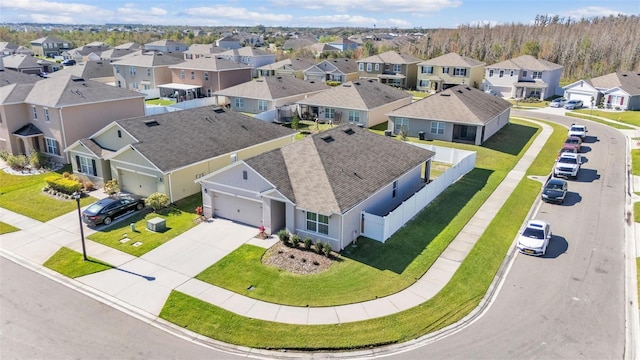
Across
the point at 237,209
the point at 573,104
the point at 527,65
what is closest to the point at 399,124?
the point at 237,209

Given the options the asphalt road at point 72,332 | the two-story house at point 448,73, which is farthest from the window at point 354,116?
the asphalt road at point 72,332

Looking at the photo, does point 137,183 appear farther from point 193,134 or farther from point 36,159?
point 36,159

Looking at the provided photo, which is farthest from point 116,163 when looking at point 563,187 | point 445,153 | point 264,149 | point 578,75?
point 578,75

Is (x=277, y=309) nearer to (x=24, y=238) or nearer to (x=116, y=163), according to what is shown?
(x=24, y=238)

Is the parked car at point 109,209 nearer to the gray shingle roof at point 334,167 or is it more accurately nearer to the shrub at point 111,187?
the shrub at point 111,187

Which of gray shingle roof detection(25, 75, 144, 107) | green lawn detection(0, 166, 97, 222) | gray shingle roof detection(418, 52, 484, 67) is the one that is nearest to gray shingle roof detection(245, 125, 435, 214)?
green lawn detection(0, 166, 97, 222)

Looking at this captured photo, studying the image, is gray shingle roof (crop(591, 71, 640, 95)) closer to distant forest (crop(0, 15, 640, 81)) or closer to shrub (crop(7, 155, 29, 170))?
distant forest (crop(0, 15, 640, 81))
